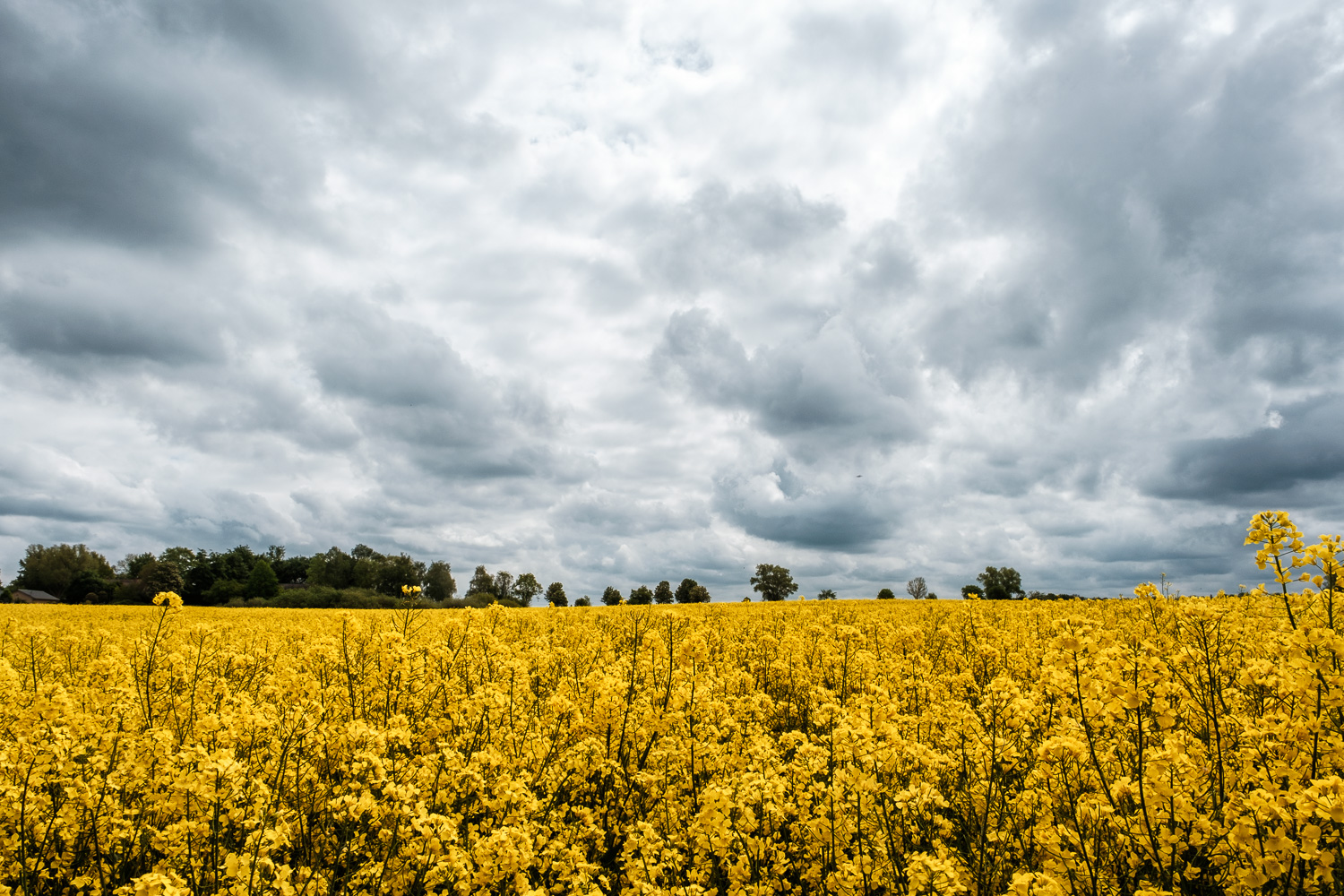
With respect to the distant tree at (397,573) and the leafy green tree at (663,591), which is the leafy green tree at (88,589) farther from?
the leafy green tree at (663,591)

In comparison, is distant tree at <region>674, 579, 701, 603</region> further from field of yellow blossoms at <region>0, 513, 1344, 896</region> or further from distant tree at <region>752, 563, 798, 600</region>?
field of yellow blossoms at <region>0, 513, 1344, 896</region>

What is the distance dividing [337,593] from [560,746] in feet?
218

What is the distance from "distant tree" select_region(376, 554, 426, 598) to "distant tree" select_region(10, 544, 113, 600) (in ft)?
179

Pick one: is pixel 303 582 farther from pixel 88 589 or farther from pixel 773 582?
pixel 773 582

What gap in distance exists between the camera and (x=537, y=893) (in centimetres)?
361

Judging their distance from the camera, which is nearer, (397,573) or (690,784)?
(690,784)

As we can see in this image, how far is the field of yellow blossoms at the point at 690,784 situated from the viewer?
413 centimetres

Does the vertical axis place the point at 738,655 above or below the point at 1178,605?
below

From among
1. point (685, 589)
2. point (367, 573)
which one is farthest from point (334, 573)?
point (685, 589)

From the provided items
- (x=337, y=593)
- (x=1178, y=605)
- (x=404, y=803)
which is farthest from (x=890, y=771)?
(x=337, y=593)

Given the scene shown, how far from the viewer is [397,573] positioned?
87.1 metres

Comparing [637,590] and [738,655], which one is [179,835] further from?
[637,590]

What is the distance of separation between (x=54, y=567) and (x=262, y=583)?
223 feet

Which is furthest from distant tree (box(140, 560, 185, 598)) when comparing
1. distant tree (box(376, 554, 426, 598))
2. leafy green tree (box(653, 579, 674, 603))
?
leafy green tree (box(653, 579, 674, 603))
